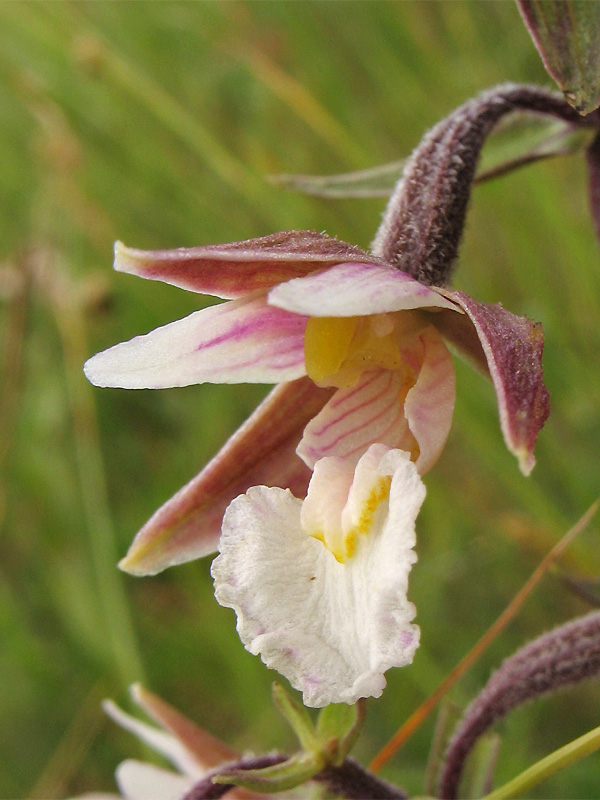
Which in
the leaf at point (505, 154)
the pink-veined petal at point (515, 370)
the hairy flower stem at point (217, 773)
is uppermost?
the leaf at point (505, 154)

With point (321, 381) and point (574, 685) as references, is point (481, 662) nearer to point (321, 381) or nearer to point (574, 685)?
point (574, 685)

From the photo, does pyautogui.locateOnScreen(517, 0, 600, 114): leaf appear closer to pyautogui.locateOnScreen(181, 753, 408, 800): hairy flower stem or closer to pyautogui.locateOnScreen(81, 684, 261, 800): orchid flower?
→ pyautogui.locateOnScreen(181, 753, 408, 800): hairy flower stem


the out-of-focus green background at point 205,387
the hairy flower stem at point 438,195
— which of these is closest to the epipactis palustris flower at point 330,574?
the hairy flower stem at point 438,195

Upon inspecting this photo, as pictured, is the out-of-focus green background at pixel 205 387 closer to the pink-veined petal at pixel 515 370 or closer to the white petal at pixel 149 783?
the white petal at pixel 149 783

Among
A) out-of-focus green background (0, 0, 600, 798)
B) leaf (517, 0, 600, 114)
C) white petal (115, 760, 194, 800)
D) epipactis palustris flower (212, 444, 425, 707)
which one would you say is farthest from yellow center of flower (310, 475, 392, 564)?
out-of-focus green background (0, 0, 600, 798)

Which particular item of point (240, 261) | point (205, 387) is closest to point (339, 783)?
point (240, 261)
